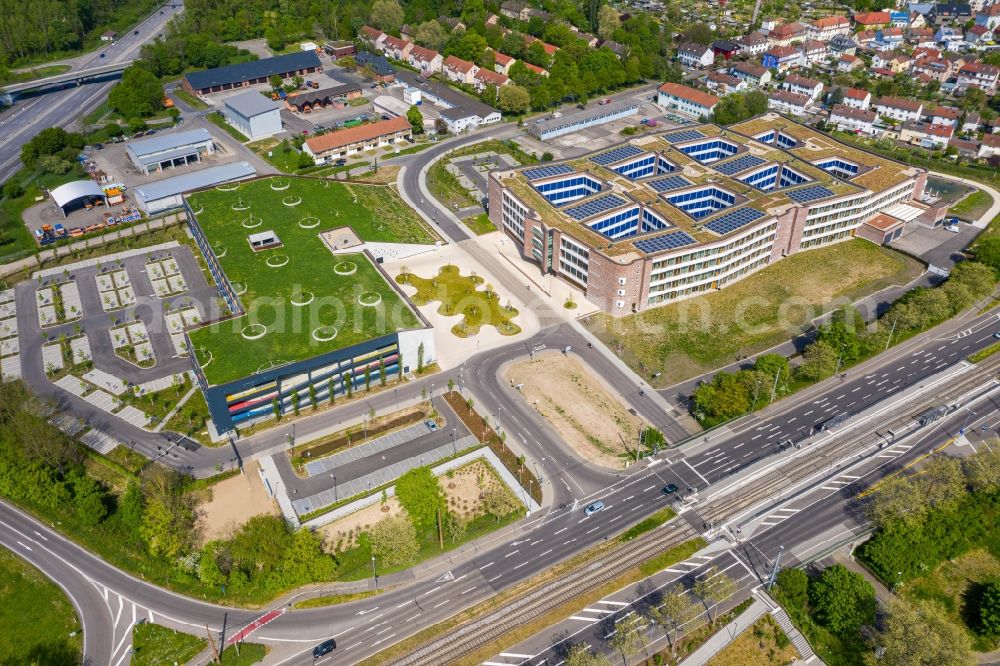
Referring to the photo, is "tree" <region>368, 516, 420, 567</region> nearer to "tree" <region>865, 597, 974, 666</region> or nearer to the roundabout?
"tree" <region>865, 597, 974, 666</region>

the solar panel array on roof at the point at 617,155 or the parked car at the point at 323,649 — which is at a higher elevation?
the solar panel array on roof at the point at 617,155

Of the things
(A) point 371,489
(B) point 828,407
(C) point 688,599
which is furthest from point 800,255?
(A) point 371,489

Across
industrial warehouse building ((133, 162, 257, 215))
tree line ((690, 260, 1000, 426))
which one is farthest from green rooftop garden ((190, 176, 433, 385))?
tree line ((690, 260, 1000, 426))

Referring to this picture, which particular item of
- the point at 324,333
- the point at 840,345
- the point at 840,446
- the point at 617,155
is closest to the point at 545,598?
the point at 840,446

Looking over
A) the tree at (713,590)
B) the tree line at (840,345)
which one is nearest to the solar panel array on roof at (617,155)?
the tree line at (840,345)

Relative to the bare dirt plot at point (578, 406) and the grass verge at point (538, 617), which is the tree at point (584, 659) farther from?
the bare dirt plot at point (578, 406)

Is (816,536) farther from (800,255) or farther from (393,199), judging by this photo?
(393,199)
